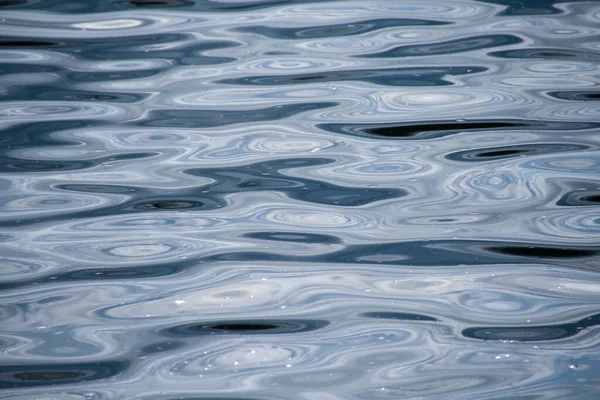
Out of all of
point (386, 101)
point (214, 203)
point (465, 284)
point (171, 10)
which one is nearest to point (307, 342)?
point (465, 284)

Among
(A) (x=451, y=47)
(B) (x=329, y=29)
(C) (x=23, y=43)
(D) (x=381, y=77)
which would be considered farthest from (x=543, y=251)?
(C) (x=23, y=43)

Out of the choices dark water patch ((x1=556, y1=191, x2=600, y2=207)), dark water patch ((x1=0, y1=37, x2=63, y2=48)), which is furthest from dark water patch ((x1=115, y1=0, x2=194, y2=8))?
dark water patch ((x1=556, y1=191, x2=600, y2=207))

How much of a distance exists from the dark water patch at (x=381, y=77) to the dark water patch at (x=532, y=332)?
933 millimetres

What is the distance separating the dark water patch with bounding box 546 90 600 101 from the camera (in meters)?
1.96

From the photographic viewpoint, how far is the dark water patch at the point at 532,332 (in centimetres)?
125

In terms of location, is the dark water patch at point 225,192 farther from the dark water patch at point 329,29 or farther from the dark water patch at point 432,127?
the dark water patch at point 329,29

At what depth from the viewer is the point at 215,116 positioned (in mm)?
1931

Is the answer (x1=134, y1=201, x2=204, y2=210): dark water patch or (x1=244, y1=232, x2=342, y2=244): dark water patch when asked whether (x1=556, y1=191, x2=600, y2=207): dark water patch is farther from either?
(x1=134, y1=201, x2=204, y2=210): dark water patch

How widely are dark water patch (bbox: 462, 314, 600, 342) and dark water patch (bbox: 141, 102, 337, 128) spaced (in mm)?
887

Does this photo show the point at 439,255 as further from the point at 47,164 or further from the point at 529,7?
the point at 529,7

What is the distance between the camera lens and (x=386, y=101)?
77.7 inches

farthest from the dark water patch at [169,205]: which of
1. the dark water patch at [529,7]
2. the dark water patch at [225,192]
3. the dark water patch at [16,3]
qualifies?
the dark water patch at [529,7]

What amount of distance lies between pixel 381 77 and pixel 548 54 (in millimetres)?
519

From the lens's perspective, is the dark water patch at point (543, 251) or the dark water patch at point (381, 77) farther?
the dark water patch at point (381, 77)
